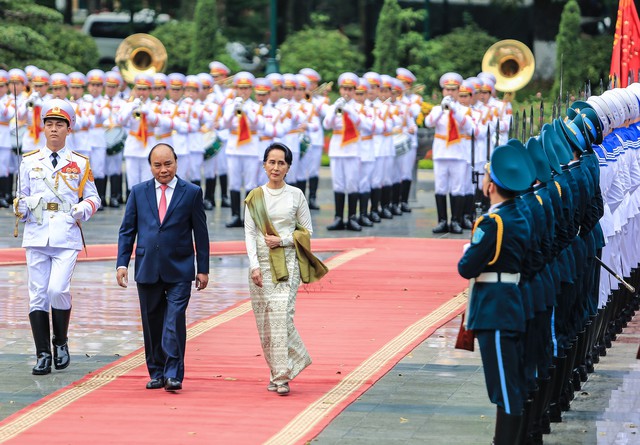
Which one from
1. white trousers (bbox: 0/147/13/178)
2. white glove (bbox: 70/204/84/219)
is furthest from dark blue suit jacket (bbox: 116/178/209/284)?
white trousers (bbox: 0/147/13/178)

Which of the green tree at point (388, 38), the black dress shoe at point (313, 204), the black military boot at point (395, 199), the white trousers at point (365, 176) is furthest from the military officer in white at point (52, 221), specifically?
the green tree at point (388, 38)

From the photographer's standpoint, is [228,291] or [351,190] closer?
A: [228,291]

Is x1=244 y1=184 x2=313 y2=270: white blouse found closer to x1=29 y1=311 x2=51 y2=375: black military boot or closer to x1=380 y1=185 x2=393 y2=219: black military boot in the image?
x1=29 y1=311 x2=51 y2=375: black military boot

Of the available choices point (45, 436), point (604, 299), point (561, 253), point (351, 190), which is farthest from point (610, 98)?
point (351, 190)

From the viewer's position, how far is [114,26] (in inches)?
1796

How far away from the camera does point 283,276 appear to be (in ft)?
32.6

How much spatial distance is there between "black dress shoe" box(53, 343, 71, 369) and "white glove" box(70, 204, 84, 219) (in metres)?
0.92

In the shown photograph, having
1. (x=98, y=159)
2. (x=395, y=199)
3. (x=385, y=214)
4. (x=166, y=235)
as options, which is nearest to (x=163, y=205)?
(x=166, y=235)

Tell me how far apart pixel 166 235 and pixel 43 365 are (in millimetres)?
1347

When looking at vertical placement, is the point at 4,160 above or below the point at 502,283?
below

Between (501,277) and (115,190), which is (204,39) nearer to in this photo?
(115,190)

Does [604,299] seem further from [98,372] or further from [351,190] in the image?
[351,190]

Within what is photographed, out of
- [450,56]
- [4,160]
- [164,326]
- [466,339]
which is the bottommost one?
[4,160]

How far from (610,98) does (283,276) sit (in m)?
3.58
